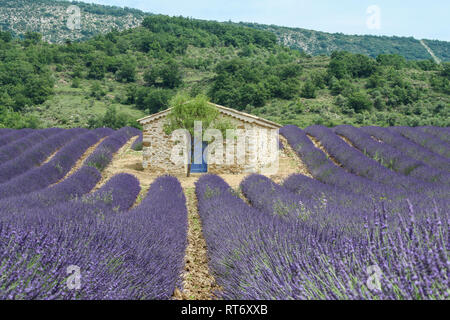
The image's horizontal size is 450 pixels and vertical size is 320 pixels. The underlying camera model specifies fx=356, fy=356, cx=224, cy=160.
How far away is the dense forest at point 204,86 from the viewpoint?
102 feet

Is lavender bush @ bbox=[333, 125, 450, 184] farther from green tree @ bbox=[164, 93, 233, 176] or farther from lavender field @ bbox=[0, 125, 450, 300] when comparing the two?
green tree @ bbox=[164, 93, 233, 176]

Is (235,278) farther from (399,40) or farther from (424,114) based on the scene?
(399,40)

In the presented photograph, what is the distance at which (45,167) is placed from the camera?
382 inches

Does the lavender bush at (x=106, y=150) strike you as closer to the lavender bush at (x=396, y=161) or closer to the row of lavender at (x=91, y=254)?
the row of lavender at (x=91, y=254)

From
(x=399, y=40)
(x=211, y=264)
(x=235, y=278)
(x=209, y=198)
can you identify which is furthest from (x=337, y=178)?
(x=399, y=40)

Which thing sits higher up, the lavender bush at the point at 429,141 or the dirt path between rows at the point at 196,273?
the lavender bush at the point at 429,141

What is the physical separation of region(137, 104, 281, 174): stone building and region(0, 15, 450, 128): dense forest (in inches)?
639

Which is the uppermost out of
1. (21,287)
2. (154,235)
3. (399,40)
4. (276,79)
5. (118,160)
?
(399,40)

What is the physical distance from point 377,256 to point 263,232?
4.59ft

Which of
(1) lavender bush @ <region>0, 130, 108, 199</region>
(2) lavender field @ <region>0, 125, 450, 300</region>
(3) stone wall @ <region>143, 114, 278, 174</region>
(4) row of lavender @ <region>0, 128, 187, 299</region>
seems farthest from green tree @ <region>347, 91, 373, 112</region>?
(4) row of lavender @ <region>0, 128, 187, 299</region>

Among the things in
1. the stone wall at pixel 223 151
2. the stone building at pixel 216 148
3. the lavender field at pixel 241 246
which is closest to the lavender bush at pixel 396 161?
the lavender field at pixel 241 246

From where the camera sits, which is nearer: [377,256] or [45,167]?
[377,256]

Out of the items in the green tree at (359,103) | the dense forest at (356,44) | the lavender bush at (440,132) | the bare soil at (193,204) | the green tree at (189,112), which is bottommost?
the bare soil at (193,204)

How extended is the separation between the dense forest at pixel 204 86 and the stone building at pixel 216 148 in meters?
16.2
